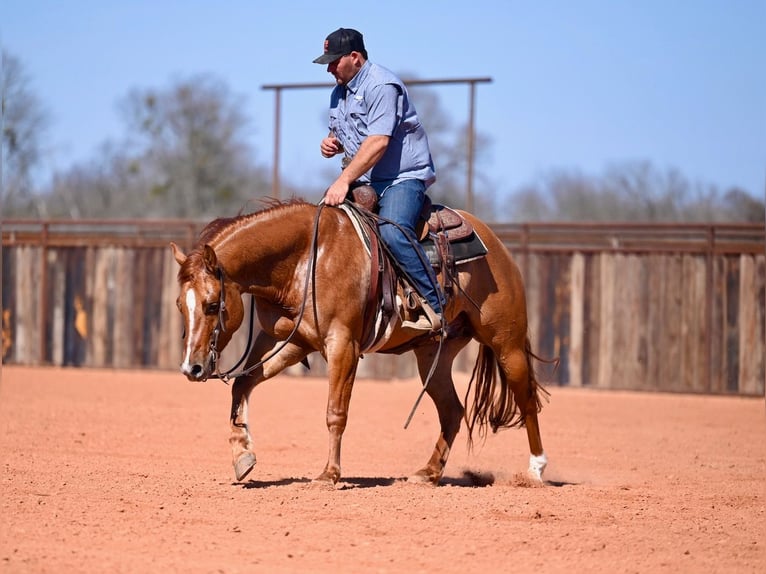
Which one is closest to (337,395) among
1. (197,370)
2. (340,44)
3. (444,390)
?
(197,370)

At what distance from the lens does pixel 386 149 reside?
7.24 metres

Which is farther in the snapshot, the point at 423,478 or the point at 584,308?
the point at 584,308

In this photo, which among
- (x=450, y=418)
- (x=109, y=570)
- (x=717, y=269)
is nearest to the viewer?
(x=109, y=570)

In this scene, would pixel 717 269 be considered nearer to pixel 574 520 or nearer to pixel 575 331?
pixel 575 331

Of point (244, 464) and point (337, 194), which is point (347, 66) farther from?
point (244, 464)

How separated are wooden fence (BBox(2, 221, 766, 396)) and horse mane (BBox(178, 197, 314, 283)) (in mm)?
9563

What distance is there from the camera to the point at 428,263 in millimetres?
7230

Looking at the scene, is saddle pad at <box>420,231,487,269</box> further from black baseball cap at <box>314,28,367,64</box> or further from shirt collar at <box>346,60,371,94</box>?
black baseball cap at <box>314,28,367,64</box>

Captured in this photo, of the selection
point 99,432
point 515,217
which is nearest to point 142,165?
point 515,217

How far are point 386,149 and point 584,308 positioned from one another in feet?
30.7

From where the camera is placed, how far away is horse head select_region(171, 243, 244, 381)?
615 cm

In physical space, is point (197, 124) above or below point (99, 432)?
above

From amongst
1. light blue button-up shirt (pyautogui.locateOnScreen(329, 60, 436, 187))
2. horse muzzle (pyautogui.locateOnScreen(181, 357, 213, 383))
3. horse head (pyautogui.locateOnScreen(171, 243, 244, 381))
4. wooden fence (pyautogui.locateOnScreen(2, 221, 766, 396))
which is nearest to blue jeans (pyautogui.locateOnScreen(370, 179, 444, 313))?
light blue button-up shirt (pyautogui.locateOnScreen(329, 60, 436, 187))

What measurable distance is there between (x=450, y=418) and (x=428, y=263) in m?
1.37
